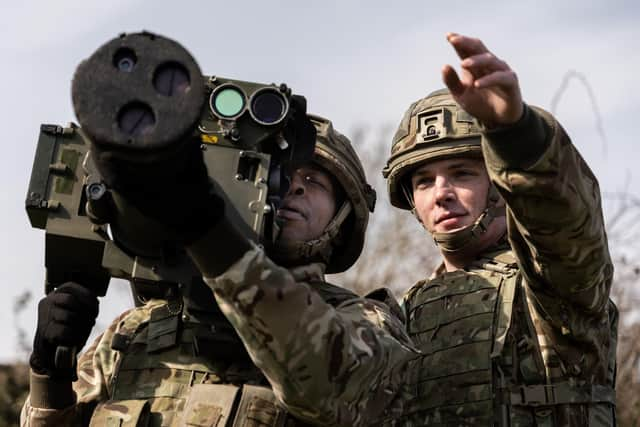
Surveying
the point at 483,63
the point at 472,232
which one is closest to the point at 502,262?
the point at 472,232

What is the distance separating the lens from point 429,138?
6.04 metres

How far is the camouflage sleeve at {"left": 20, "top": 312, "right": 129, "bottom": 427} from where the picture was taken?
15.3 feet

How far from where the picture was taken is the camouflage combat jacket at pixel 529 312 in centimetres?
428

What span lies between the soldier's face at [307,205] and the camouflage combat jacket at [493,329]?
2.08ft

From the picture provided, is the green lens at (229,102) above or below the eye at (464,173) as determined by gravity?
above

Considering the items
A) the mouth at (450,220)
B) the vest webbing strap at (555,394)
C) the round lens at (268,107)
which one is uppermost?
the round lens at (268,107)

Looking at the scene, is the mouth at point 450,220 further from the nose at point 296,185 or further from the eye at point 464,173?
the nose at point 296,185

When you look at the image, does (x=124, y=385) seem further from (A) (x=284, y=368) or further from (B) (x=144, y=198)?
(B) (x=144, y=198)

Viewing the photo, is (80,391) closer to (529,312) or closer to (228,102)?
(228,102)

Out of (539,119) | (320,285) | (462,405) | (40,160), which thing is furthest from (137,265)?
(462,405)

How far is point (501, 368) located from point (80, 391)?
1.93m

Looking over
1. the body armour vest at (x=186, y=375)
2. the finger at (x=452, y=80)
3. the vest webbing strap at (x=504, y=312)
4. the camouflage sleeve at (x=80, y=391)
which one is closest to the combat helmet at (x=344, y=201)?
the body armour vest at (x=186, y=375)

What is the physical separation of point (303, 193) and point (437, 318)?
1.10 m

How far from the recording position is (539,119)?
13.9ft
